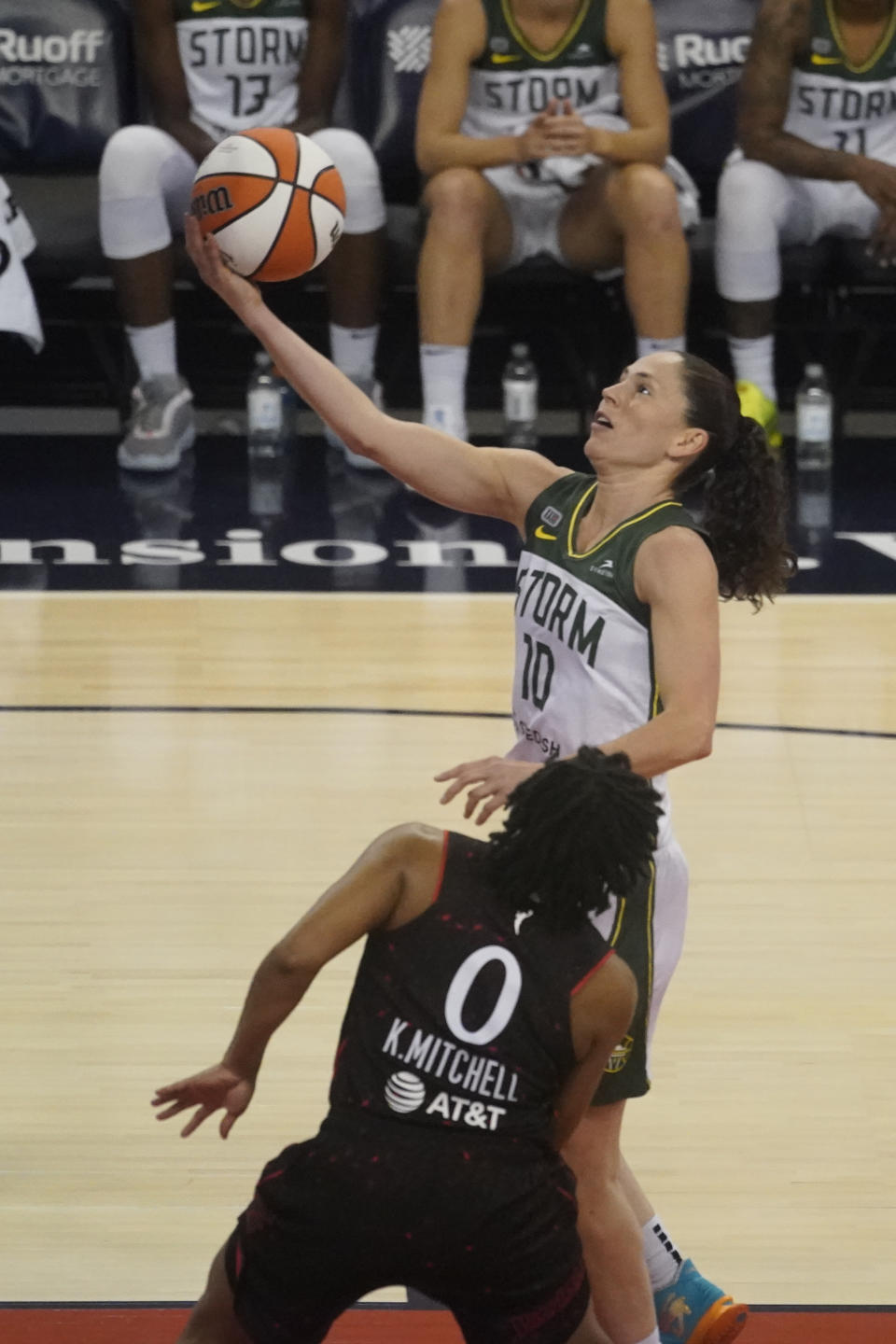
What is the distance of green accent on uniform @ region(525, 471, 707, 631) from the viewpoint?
2877mm

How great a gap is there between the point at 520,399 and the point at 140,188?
1.64 meters

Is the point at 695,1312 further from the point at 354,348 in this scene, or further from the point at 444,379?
the point at 354,348

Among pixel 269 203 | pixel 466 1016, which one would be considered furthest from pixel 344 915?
pixel 269 203

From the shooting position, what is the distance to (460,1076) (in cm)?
236

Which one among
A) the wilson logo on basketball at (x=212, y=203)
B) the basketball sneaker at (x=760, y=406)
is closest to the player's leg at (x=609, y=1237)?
the wilson logo on basketball at (x=212, y=203)

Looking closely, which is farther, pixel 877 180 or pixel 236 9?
pixel 236 9

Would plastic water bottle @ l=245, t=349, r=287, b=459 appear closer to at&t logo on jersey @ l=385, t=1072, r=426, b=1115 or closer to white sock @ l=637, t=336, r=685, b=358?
white sock @ l=637, t=336, r=685, b=358

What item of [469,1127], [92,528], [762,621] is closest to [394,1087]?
[469,1127]

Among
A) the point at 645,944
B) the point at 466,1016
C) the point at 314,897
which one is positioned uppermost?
the point at 466,1016

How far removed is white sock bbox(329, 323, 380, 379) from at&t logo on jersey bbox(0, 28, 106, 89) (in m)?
1.40

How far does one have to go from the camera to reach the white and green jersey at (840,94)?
7.93 m

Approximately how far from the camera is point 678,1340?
2.89 m

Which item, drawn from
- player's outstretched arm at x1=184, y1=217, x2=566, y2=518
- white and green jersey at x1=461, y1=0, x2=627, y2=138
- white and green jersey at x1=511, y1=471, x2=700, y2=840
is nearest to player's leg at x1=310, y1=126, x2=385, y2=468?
white and green jersey at x1=461, y1=0, x2=627, y2=138

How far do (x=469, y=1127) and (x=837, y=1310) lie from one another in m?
0.85
